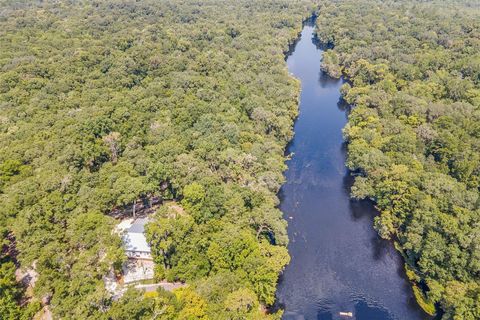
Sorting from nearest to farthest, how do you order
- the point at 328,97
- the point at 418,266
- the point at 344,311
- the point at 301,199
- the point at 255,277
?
the point at 255,277
the point at 344,311
the point at 418,266
the point at 301,199
the point at 328,97

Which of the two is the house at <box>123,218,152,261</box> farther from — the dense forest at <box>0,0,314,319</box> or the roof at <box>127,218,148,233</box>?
the dense forest at <box>0,0,314,319</box>

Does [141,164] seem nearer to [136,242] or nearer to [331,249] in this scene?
[136,242]

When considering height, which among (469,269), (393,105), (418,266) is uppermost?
(393,105)

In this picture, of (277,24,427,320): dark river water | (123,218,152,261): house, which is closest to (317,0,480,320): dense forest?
(277,24,427,320): dark river water

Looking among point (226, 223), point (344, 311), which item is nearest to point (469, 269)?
point (344, 311)

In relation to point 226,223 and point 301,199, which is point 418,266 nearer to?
point 301,199

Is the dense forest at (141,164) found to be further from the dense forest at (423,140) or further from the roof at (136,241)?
the dense forest at (423,140)

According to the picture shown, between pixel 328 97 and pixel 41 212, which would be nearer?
pixel 41 212
